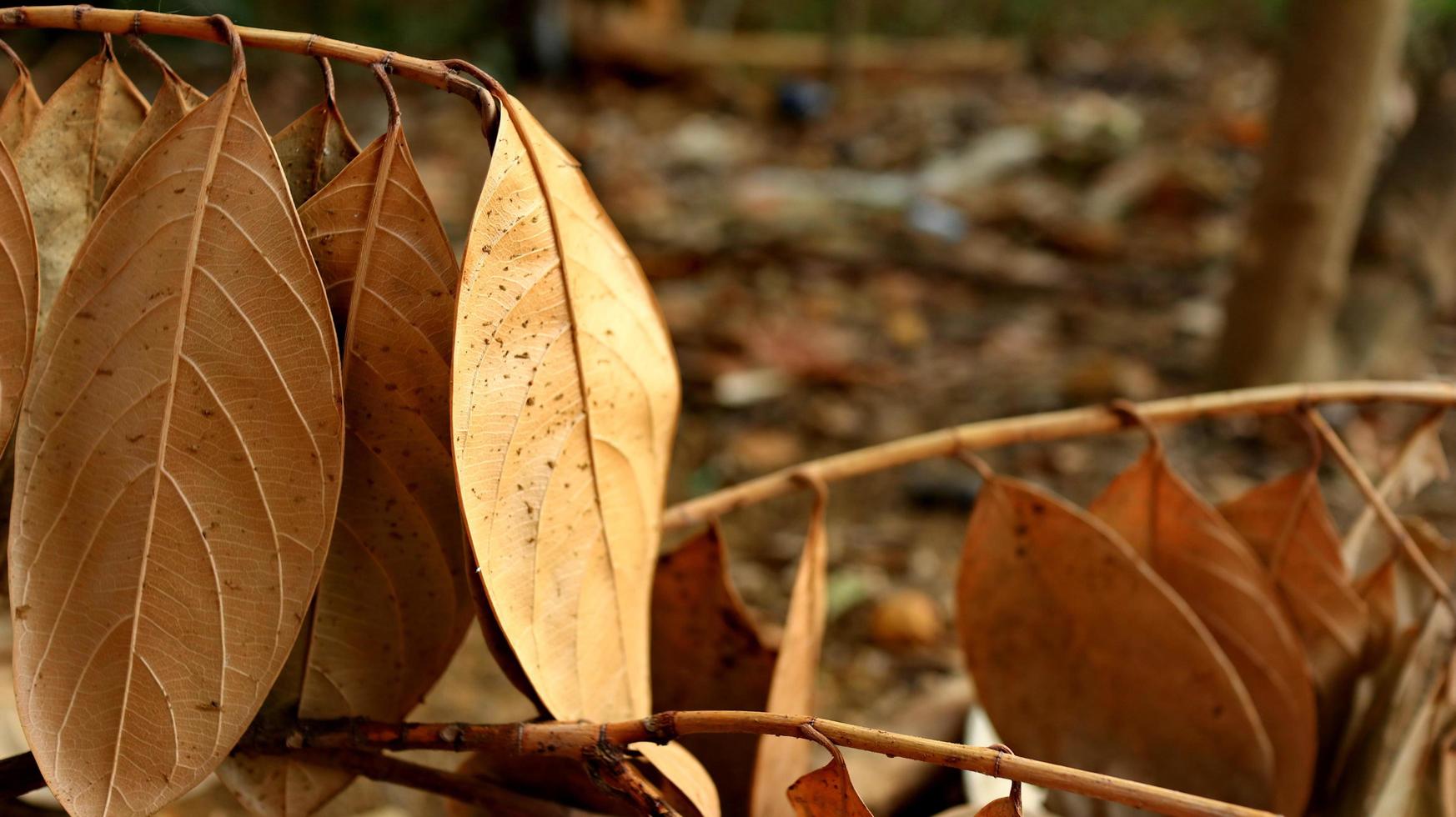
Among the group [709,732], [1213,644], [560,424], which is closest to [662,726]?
[709,732]

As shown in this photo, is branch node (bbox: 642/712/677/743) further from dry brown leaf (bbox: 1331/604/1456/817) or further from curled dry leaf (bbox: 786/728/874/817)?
dry brown leaf (bbox: 1331/604/1456/817)

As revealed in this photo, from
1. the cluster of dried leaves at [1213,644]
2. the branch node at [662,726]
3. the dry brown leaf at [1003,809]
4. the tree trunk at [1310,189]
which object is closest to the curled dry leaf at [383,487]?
the branch node at [662,726]

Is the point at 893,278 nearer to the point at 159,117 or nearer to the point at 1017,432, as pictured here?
the point at 1017,432

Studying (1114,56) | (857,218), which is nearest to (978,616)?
(857,218)

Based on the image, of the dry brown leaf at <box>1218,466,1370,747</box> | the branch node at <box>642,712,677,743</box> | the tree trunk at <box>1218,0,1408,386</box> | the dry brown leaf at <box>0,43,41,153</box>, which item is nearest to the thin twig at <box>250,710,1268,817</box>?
the branch node at <box>642,712,677,743</box>

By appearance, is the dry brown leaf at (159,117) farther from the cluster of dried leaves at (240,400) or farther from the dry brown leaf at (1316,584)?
the dry brown leaf at (1316,584)

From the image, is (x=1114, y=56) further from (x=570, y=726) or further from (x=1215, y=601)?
(x=570, y=726)

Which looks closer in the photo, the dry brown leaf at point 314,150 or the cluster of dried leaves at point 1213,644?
the dry brown leaf at point 314,150
